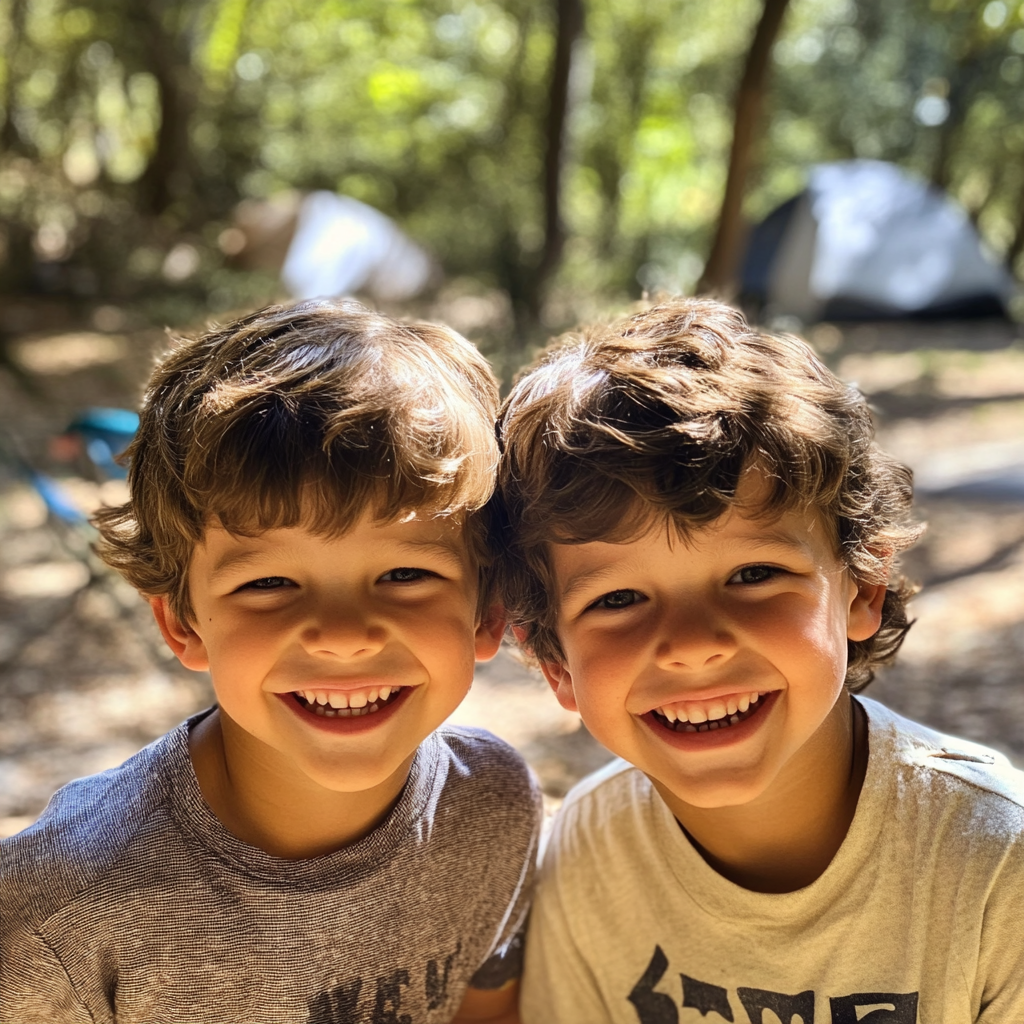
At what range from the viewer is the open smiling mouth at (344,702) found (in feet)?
4.50

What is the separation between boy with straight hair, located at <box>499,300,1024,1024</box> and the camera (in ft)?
4.42

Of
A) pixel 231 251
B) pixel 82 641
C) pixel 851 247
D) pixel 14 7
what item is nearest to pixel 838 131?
pixel 851 247

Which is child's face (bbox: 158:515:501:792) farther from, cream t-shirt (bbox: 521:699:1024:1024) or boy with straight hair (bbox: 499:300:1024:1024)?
cream t-shirt (bbox: 521:699:1024:1024)

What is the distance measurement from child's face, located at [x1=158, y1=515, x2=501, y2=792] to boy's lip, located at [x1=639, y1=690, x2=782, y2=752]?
279 mm

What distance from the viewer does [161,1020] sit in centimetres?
146

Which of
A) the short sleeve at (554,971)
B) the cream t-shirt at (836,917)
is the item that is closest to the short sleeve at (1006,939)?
the cream t-shirt at (836,917)

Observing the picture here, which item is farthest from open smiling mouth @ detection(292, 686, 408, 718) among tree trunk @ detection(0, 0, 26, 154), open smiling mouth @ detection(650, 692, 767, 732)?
tree trunk @ detection(0, 0, 26, 154)

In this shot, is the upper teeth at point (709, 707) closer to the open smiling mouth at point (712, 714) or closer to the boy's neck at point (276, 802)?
the open smiling mouth at point (712, 714)

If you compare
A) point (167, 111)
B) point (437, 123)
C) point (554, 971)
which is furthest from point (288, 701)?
point (437, 123)

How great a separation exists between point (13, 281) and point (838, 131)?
9710mm

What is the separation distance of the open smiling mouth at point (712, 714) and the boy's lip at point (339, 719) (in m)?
0.33

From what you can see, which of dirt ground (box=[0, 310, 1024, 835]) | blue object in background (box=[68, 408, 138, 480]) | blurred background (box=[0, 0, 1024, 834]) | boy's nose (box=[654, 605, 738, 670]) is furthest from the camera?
blurred background (box=[0, 0, 1024, 834])

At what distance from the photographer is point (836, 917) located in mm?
1439

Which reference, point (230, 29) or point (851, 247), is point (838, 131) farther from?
point (230, 29)
